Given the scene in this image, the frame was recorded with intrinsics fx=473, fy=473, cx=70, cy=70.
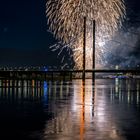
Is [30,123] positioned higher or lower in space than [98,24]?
lower

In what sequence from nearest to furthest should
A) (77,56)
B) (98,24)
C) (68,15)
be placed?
(68,15) < (98,24) < (77,56)

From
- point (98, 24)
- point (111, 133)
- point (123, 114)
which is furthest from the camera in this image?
point (98, 24)

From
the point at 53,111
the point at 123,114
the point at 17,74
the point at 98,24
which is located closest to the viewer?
the point at 123,114

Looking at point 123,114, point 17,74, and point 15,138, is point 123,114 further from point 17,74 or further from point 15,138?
point 17,74

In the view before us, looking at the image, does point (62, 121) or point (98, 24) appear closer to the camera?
point (62, 121)

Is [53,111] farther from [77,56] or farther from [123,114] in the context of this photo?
[77,56]

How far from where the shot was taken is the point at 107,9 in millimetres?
44688

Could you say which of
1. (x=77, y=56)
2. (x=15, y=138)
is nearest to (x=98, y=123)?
(x=15, y=138)

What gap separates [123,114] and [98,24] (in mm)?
31710

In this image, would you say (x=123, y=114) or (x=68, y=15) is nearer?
(x=123, y=114)

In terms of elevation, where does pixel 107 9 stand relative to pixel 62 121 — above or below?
above

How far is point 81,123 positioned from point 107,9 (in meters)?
31.9

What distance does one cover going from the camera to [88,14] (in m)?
46.2

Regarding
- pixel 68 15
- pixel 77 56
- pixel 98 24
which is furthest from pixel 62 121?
pixel 77 56
